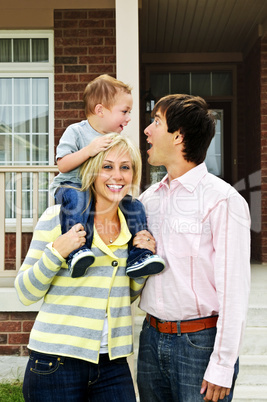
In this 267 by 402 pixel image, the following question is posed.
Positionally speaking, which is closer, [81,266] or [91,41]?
[81,266]

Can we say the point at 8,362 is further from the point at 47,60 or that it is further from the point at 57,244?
the point at 47,60

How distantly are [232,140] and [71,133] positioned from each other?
4.94 metres

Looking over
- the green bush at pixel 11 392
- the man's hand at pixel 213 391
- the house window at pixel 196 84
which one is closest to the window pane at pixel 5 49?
the house window at pixel 196 84

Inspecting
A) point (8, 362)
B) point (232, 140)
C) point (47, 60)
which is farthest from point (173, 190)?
point (232, 140)

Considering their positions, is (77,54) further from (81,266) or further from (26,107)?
(81,266)

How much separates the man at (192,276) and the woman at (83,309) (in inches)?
4.5

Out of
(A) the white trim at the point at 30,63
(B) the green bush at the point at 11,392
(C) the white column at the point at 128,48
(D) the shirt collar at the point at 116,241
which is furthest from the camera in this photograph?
(A) the white trim at the point at 30,63

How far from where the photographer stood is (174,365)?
6.13ft

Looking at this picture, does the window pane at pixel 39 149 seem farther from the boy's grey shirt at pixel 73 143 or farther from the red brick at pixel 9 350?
the boy's grey shirt at pixel 73 143

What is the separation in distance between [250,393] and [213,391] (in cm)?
221

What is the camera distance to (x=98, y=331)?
184 centimetres

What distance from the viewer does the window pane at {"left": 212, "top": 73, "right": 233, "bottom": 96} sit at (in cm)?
730

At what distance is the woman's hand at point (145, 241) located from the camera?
1960 millimetres

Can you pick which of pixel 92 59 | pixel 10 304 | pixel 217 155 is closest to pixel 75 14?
pixel 92 59
